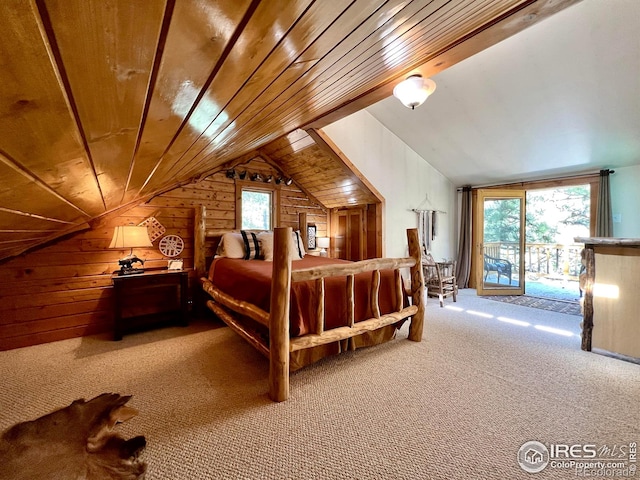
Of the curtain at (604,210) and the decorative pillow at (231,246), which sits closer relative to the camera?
the decorative pillow at (231,246)

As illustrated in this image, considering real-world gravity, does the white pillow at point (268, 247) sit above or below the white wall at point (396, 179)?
below

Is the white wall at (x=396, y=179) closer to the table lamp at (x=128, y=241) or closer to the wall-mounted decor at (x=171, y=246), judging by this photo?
the wall-mounted decor at (x=171, y=246)

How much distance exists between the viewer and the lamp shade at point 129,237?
2938 mm

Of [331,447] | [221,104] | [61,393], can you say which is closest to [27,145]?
[221,104]

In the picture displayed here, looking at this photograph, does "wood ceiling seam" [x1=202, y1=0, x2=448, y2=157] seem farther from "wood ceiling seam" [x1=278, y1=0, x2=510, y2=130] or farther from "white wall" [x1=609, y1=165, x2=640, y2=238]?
"white wall" [x1=609, y1=165, x2=640, y2=238]

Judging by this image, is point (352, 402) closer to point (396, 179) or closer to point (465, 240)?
point (396, 179)

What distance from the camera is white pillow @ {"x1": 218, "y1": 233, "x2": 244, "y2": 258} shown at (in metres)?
3.72

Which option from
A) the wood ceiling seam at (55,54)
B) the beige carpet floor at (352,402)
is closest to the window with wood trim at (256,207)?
the beige carpet floor at (352,402)

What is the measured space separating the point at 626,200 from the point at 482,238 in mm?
1853

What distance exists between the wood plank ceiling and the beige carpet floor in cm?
142

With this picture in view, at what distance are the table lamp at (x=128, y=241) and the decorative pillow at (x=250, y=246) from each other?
3.80 feet

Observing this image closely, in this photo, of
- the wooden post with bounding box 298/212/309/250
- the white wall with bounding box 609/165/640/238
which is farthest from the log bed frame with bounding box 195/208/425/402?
the white wall with bounding box 609/165/640/238

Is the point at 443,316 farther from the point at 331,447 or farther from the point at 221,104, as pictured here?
the point at 221,104

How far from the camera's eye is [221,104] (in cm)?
93
